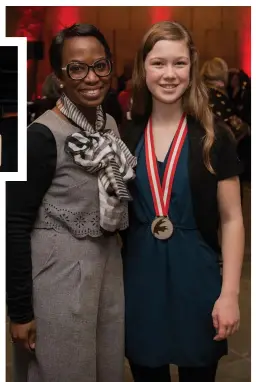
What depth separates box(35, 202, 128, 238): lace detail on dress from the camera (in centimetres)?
113

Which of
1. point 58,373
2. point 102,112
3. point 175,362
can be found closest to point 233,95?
point 102,112

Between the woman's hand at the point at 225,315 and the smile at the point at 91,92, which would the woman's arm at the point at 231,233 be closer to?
the woman's hand at the point at 225,315

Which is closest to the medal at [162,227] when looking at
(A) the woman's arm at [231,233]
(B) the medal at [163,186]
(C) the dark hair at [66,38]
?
(B) the medal at [163,186]

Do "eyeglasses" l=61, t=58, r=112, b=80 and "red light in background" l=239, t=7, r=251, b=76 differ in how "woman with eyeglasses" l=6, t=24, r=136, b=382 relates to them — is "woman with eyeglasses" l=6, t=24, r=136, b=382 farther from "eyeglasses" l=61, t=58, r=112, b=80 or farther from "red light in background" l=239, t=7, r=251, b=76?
"red light in background" l=239, t=7, r=251, b=76

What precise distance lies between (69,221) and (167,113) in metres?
0.30

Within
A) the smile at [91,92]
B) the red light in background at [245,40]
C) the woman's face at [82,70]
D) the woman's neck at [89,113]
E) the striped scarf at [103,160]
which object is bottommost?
the striped scarf at [103,160]

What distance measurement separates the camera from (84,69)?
3.70 ft

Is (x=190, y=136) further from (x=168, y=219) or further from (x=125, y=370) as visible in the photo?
(x=125, y=370)

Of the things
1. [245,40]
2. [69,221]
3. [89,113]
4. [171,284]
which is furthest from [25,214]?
[245,40]

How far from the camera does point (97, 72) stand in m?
1.14

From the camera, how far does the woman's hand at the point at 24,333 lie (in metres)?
1.16

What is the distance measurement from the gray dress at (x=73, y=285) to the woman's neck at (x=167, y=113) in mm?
97

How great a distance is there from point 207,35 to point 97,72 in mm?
272

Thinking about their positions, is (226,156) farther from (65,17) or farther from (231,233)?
(65,17)
